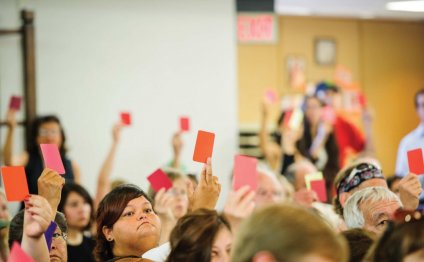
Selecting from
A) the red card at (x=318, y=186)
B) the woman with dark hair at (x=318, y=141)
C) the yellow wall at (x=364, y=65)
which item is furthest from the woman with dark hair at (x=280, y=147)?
the yellow wall at (x=364, y=65)

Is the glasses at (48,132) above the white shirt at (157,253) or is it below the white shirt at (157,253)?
above

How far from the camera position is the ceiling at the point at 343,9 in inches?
324

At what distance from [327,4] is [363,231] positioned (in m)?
6.34

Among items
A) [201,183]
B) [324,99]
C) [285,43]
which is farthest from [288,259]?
[285,43]

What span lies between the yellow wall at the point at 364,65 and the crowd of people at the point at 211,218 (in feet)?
12.7

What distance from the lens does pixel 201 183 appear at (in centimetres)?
271

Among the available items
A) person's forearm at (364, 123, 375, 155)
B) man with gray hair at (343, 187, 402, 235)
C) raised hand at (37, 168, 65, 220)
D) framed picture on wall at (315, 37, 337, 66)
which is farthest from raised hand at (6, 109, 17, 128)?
framed picture on wall at (315, 37, 337, 66)

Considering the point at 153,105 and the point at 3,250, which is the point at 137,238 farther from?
the point at 153,105

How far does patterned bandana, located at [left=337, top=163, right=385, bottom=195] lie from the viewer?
11.5 feet

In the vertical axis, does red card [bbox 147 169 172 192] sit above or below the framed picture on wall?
below

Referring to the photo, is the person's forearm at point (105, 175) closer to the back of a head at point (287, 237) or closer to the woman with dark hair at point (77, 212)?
the woman with dark hair at point (77, 212)

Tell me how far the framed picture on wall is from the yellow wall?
0.06 m

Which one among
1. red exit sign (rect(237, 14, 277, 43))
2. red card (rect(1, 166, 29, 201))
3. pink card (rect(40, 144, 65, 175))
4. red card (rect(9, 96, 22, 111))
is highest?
red exit sign (rect(237, 14, 277, 43))

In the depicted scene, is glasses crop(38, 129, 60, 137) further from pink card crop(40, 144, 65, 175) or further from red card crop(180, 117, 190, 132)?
pink card crop(40, 144, 65, 175)
